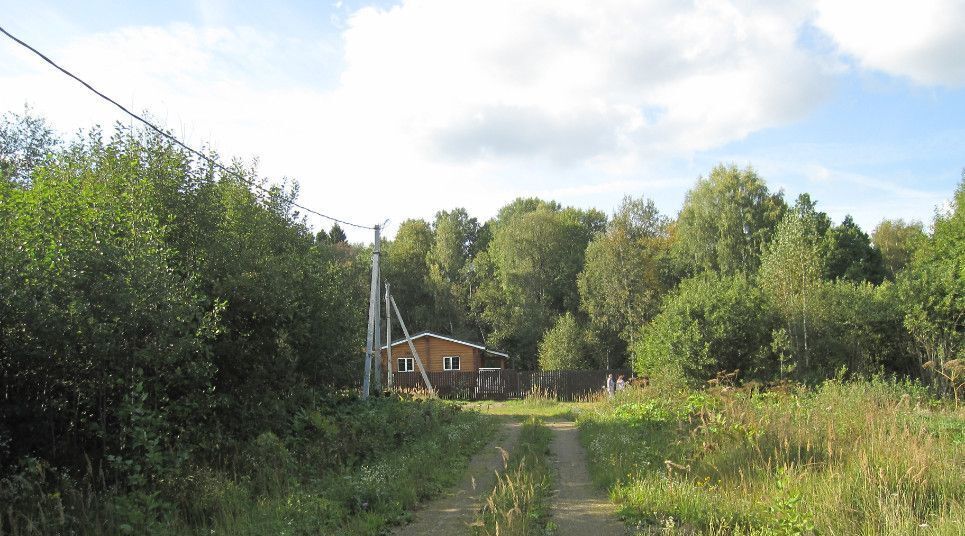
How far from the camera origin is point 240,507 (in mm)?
7312

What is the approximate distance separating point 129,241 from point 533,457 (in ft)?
23.0

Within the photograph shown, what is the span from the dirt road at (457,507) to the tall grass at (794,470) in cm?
168

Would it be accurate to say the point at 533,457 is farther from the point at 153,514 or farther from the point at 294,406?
the point at 153,514

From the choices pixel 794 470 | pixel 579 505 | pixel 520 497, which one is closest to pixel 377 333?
pixel 579 505

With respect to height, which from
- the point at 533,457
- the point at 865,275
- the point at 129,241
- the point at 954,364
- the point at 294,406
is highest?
the point at 865,275

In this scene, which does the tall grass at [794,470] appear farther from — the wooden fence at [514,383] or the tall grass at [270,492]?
the wooden fence at [514,383]

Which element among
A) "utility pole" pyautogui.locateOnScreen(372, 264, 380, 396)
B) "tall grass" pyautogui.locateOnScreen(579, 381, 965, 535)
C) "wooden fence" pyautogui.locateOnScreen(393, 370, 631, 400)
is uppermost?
"utility pole" pyautogui.locateOnScreen(372, 264, 380, 396)

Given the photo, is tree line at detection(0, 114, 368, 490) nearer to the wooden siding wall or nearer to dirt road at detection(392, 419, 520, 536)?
dirt road at detection(392, 419, 520, 536)

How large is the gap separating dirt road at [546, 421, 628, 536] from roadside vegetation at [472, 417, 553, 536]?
173 millimetres

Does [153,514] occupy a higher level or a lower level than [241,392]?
lower

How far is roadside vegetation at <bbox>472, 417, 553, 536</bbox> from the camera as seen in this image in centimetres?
621

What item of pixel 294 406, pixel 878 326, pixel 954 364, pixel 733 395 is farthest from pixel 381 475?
pixel 878 326

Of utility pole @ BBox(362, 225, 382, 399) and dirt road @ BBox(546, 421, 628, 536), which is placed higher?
utility pole @ BBox(362, 225, 382, 399)

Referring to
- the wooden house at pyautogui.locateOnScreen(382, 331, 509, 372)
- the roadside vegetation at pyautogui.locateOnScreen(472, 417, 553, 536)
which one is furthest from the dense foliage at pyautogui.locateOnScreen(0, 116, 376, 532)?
the wooden house at pyautogui.locateOnScreen(382, 331, 509, 372)
